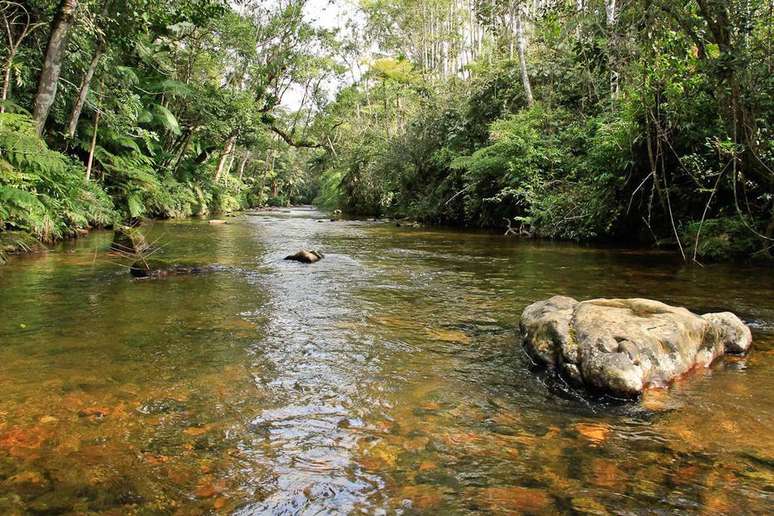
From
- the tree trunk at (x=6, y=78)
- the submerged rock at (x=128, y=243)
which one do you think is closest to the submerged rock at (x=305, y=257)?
the submerged rock at (x=128, y=243)

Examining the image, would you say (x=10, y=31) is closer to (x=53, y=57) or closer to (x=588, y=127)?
(x=53, y=57)

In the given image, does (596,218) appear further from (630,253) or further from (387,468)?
(387,468)

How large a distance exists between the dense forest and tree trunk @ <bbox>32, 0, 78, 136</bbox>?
4 centimetres

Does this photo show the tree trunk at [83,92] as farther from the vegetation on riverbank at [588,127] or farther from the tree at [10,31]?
the vegetation on riverbank at [588,127]

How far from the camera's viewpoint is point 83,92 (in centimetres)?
1461

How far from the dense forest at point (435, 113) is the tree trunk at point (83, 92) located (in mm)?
89

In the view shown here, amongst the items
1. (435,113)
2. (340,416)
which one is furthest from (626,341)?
(435,113)

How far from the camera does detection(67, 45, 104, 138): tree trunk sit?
46.4 ft

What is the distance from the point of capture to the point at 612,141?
11945 mm

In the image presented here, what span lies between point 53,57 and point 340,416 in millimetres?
10951

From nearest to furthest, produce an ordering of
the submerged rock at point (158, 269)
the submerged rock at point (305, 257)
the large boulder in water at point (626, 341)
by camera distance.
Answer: the large boulder in water at point (626, 341) < the submerged rock at point (158, 269) < the submerged rock at point (305, 257)

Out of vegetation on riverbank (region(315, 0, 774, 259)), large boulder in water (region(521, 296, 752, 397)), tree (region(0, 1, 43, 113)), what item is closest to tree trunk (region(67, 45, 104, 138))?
tree (region(0, 1, 43, 113))

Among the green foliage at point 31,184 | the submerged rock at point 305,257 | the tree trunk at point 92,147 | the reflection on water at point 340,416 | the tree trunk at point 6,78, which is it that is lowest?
the reflection on water at point 340,416

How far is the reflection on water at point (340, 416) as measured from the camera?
8.16 ft
